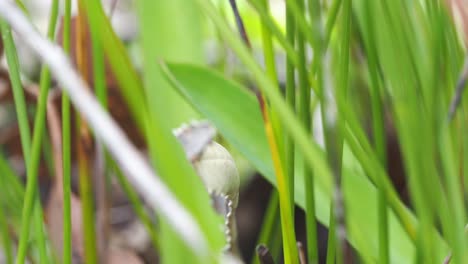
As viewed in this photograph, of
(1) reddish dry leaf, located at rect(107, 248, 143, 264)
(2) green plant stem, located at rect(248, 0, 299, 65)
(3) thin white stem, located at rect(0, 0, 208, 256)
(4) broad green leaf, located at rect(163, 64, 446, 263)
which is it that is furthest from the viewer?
(1) reddish dry leaf, located at rect(107, 248, 143, 264)

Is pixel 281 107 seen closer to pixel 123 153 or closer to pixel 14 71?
pixel 123 153

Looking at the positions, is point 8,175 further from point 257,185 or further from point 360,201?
point 257,185

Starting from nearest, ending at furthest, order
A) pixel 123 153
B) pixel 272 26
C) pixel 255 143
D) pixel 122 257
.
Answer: pixel 123 153
pixel 272 26
pixel 255 143
pixel 122 257

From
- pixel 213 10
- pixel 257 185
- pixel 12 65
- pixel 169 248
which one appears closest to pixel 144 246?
pixel 257 185

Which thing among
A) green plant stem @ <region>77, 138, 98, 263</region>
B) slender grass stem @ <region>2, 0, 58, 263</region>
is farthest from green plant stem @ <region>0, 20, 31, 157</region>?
green plant stem @ <region>77, 138, 98, 263</region>

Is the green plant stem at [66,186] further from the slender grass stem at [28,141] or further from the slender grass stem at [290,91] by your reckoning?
the slender grass stem at [290,91]

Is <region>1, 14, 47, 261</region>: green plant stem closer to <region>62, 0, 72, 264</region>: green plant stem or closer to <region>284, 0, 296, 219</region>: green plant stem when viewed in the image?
<region>62, 0, 72, 264</region>: green plant stem

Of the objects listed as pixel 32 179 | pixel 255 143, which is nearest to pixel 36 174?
pixel 32 179

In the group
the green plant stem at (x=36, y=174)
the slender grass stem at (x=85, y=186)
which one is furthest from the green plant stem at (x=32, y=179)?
the slender grass stem at (x=85, y=186)

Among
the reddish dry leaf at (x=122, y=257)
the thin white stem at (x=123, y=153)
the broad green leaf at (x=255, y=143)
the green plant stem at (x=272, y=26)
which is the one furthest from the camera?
the reddish dry leaf at (x=122, y=257)
